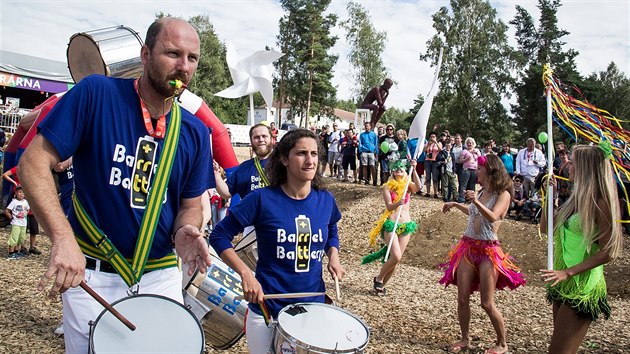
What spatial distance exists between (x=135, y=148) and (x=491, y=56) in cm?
3719

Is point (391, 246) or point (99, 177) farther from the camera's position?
point (391, 246)

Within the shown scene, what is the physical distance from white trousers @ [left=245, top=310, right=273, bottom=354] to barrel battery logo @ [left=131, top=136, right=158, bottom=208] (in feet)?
3.45

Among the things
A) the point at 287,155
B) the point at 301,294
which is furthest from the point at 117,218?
the point at 287,155

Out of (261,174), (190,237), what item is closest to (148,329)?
(190,237)

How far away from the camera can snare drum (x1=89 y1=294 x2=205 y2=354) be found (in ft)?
6.11

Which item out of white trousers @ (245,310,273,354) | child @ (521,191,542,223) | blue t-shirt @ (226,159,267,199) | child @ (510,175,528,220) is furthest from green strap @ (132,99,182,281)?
child @ (510,175,528,220)

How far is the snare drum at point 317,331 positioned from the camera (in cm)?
238

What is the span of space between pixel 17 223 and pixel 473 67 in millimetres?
33519

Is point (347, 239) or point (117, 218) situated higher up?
point (117, 218)

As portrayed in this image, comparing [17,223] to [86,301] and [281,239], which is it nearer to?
[281,239]

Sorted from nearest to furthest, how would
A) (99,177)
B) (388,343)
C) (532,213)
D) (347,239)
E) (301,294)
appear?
(99,177) → (301,294) → (388,343) → (347,239) → (532,213)

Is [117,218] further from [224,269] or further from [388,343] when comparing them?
[388,343]

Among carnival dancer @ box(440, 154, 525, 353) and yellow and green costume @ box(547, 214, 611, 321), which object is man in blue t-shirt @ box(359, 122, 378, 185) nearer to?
carnival dancer @ box(440, 154, 525, 353)

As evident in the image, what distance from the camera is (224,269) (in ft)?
13.2
